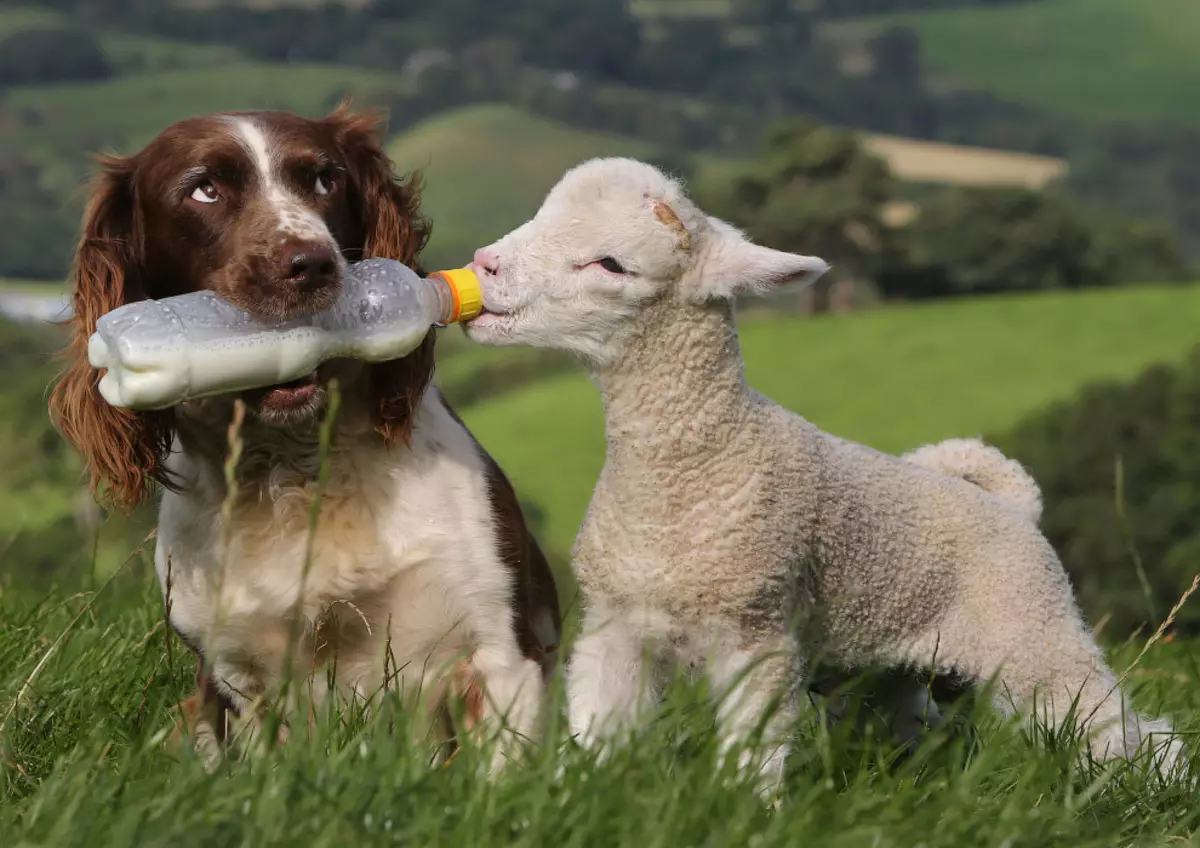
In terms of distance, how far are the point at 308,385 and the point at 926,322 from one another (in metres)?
82.7

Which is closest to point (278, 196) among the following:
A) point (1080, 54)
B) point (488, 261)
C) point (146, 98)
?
point (488, 261)

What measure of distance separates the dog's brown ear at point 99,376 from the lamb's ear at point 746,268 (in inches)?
68.9

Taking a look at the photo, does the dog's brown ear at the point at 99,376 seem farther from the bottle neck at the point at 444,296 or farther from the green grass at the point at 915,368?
the green grass at the point at 915,368

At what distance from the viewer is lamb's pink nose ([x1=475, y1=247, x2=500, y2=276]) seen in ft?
13.0

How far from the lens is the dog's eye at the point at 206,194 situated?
4.48 meters

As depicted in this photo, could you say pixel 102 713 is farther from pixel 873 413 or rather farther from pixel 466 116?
pixel 466 116

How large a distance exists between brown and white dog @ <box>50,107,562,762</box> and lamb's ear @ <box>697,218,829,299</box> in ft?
3.39

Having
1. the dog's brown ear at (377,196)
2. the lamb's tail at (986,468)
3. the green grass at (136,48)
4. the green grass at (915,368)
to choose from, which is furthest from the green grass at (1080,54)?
the dog's brown ear at (377,196)

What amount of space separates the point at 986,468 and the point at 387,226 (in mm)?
2036

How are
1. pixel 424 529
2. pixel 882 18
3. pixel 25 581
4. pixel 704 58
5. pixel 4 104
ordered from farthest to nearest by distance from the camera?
pixel 882 18 → pixel 704 58 → pixel 4 104 → pixel 25 581 → pixel 424 529

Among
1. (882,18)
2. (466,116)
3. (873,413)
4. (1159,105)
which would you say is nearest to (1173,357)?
(873,413)

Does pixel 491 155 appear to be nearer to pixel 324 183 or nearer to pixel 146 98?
pixel 146 98

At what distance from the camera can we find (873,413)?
7512 centimetres

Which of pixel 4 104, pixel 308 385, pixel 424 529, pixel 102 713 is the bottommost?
pixel 4 104
